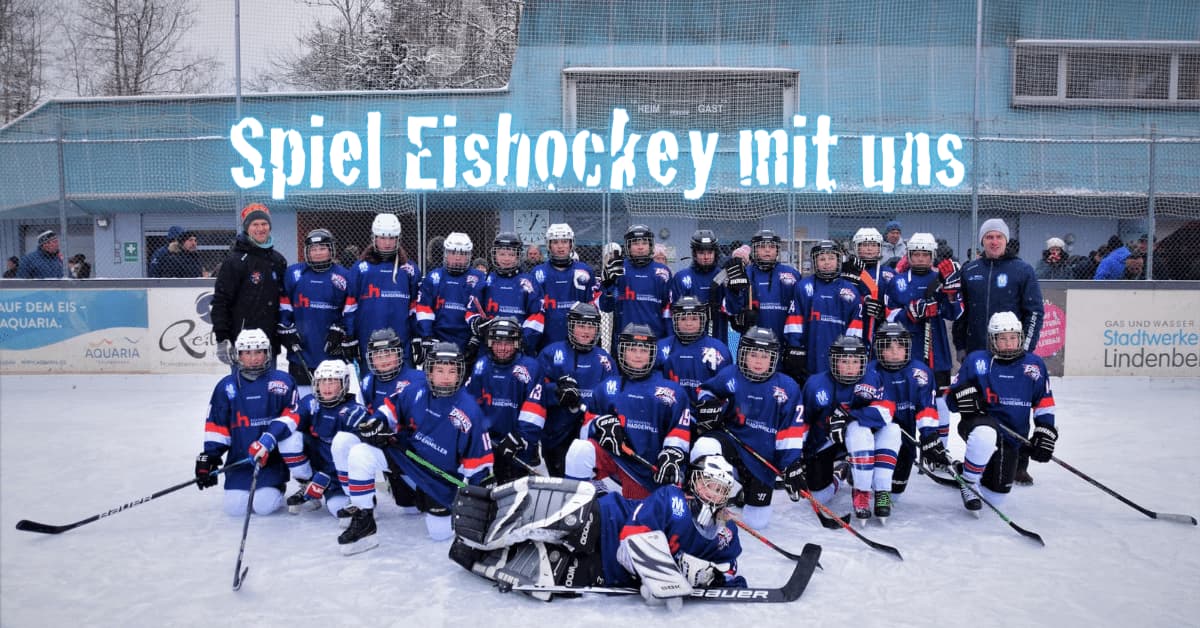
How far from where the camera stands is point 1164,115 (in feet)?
38.8

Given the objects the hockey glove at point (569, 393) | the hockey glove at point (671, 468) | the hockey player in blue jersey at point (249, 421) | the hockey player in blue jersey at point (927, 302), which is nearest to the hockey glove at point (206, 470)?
the hockey player in blue jersey at point (249, 421)

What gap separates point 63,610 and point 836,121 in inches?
413

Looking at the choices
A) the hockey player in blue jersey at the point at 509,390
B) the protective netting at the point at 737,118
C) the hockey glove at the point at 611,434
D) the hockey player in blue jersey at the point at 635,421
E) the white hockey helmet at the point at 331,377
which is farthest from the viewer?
the protective netting at the point at 737,118

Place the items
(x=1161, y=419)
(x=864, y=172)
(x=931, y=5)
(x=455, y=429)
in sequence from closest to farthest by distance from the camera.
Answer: (x=455, y=429) → (x=1161, y=419) → (x=864, y=172) → (x=931, y=5)

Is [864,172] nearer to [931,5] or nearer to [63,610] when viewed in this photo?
[931,5]

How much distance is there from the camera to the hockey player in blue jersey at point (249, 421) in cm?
399

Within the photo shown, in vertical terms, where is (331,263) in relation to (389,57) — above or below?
below

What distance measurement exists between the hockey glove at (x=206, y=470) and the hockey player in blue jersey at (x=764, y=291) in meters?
2.95

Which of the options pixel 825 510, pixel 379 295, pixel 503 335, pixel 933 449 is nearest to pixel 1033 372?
pixel 933 449

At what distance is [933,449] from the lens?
A: 4.04 meters

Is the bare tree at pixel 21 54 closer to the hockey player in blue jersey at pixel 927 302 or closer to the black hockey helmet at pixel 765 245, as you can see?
the black hockey helmet at pixel 765 245

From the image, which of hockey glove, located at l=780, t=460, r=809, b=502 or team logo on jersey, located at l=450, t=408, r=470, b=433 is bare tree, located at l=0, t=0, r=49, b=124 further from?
hockey glove, located at l=780, t=460, r=809, b=502

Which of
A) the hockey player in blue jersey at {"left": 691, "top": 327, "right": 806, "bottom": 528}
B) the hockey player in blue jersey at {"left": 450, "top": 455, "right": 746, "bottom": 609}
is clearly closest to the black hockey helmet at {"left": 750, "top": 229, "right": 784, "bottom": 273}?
the hockey player in blue jersey at {"left": 691, "top": 327, "right": 806, "bottom": 528}

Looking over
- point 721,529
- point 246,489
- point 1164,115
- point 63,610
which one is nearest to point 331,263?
point 246,489
